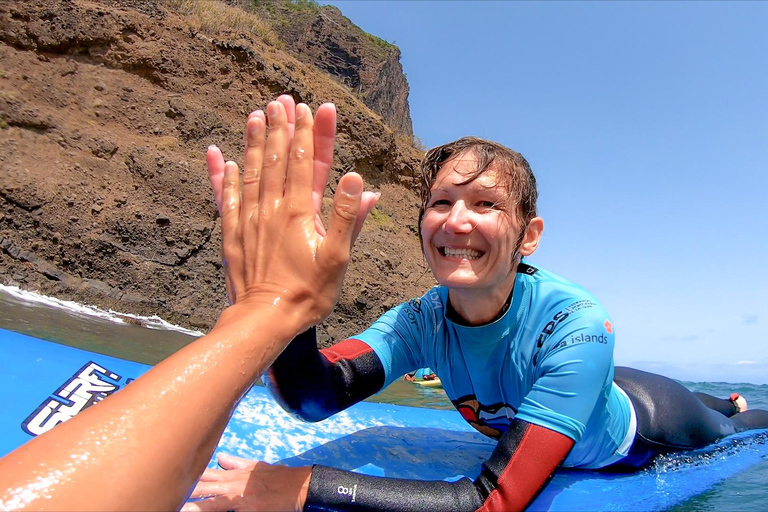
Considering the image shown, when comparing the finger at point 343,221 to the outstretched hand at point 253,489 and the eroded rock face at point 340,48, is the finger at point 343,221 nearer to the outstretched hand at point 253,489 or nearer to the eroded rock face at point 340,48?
the outstretched hand at point 253,489

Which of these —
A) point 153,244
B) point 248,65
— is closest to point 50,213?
point 153,244

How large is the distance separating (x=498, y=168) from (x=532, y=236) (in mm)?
339

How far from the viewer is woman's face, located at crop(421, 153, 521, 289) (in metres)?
1.77

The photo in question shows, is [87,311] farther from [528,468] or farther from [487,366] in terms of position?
[528,468]

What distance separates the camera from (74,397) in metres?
2.07

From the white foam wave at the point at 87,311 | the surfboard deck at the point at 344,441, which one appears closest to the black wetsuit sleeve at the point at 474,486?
the surfboard deck at the point at 344,441

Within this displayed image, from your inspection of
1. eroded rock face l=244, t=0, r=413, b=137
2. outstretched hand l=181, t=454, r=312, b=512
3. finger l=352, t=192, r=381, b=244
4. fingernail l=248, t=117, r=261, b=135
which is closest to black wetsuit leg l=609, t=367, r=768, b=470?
outstretched hand l=181, t=454, r=312, b=512

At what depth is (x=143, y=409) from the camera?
71 centimetres

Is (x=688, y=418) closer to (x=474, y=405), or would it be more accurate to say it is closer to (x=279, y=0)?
(x=474, y=405)

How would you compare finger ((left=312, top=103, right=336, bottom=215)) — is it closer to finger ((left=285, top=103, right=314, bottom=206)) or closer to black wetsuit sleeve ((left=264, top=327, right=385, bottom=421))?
finger ((left=285, top=103, right=314, bottom=206))

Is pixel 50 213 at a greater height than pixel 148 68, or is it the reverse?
pixel 148 68

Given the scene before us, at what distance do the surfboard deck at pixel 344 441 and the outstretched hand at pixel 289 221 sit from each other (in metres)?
1.13

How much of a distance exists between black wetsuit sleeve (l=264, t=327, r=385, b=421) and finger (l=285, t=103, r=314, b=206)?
784 mm

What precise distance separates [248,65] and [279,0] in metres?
10.6
